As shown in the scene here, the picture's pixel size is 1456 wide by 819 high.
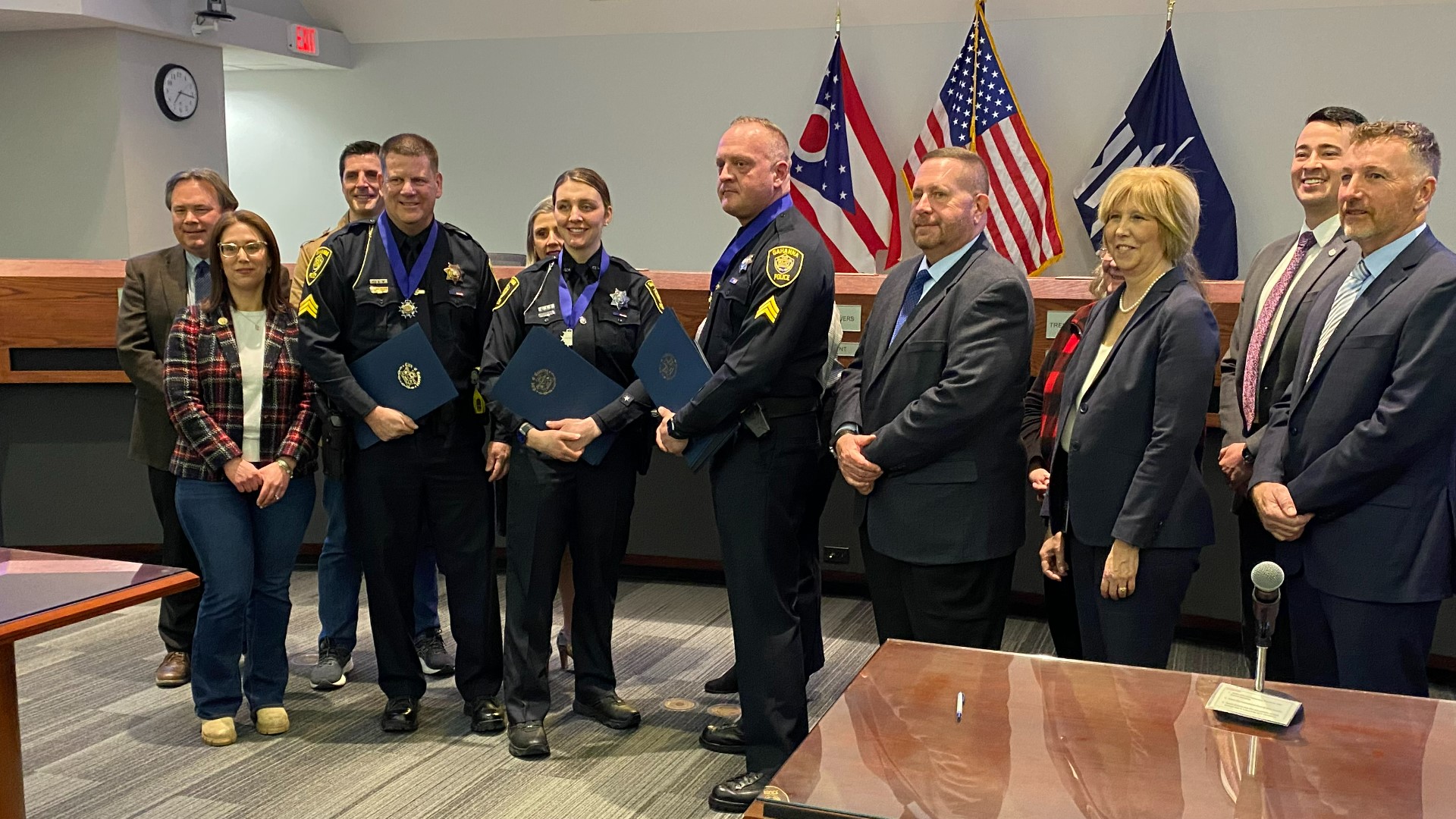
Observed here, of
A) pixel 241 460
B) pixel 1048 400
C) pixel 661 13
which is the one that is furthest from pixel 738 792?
pixel 661 13

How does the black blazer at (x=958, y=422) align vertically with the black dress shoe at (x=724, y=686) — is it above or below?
above

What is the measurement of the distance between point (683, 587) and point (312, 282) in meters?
2.19

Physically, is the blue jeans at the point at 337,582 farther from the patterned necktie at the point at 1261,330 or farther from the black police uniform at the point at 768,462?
the patterned necktie at the point at 1261,330

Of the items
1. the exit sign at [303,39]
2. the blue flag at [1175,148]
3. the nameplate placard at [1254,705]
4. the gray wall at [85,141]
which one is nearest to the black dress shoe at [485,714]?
the nameplate placard at [1254,705]

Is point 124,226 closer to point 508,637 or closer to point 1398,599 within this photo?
point 508,637

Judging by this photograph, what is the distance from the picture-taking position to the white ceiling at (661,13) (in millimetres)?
6195

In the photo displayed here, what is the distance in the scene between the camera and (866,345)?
2.90m

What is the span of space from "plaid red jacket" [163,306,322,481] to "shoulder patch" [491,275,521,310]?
1.83 ft

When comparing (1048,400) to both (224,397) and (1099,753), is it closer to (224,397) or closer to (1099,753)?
(1099,753)

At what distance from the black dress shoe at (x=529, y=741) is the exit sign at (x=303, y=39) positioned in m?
5.84

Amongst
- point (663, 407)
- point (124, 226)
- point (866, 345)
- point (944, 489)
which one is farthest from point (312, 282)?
point (124, 226)

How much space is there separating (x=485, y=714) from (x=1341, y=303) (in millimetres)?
2390

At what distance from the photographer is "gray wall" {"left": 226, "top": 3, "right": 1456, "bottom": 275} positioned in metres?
5.90

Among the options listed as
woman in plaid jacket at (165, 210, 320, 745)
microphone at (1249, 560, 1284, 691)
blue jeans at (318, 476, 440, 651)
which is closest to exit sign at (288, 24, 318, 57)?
blue jeans at (318, 476, 440, 651)
